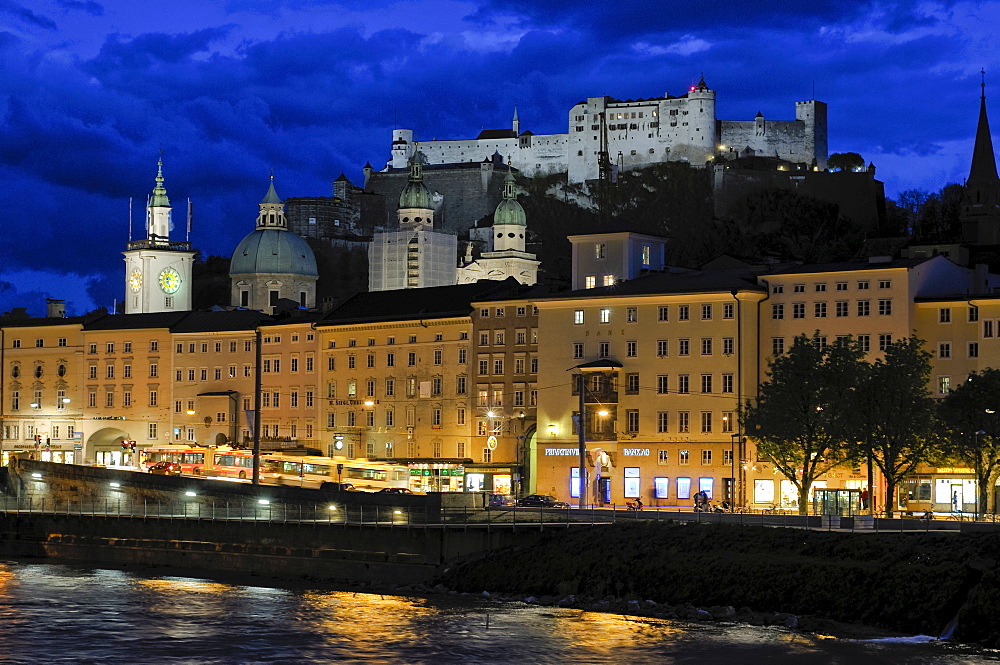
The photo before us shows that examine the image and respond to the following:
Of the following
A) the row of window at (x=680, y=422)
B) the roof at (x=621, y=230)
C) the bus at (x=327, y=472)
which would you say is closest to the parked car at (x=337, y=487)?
the bus at (x=327, y=472)

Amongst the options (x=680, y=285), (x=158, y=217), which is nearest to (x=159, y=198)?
(x=158, y=217)

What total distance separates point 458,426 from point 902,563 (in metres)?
53.8

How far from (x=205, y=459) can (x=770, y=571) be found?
5223 cm

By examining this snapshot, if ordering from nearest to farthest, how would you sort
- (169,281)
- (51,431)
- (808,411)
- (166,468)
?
(808,411)
(166,468)
(51,431)
(169,281)

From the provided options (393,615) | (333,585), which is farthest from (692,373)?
(393,615)

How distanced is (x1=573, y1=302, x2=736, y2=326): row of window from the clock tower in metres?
81.1

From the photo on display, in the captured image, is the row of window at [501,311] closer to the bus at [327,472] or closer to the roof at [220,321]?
the bus at [327,472]

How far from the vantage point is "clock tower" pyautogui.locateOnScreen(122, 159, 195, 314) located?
17412cm

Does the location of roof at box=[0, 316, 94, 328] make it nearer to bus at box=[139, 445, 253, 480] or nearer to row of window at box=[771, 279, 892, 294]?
bus at box=[139, 445, 253, 480]

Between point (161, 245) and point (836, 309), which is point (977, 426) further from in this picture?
point (161, 245)

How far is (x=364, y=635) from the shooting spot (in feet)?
188

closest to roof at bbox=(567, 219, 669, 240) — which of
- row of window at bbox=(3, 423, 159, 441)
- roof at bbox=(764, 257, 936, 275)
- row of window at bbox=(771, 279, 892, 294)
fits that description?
roof at bbox=(764, 257, 936, 275)

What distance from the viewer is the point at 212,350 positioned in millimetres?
125062

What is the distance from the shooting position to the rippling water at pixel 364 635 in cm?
5234
